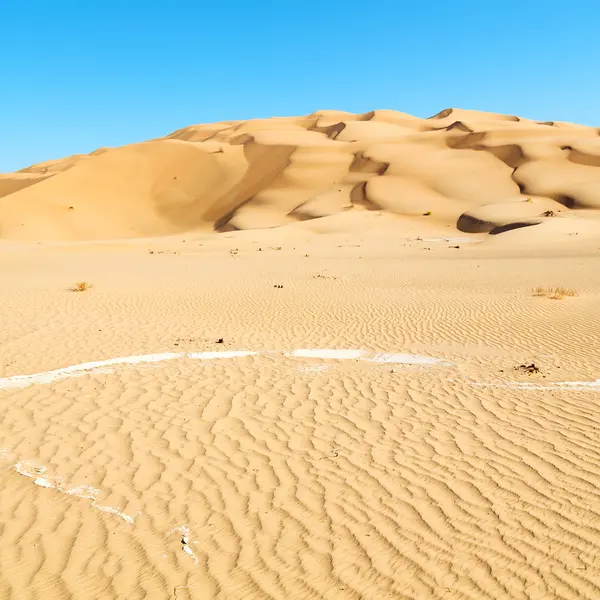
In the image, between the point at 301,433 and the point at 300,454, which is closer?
the point at 300,454

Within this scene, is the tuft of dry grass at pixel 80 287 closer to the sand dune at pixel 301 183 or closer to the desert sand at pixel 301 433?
the desert sand at pixel 301 433

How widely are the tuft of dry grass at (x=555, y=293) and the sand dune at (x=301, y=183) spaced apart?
77.0ft

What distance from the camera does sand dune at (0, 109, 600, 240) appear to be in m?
48.7

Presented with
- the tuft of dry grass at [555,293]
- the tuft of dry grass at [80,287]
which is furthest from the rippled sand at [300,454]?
the tuft of dry grass at [80,287]

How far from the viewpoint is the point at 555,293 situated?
17016 mm

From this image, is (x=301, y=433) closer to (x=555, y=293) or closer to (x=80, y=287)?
(x=555, y=293)

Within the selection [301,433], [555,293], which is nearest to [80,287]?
[301,433]

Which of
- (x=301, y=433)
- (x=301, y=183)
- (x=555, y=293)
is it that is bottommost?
(x=555, y=293)

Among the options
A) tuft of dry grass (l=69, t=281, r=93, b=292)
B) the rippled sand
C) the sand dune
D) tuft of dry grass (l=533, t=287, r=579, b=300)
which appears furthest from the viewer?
the sand dune

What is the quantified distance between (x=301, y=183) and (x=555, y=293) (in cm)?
4266

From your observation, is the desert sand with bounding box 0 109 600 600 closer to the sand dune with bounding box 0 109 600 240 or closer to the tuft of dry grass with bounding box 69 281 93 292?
the tuft of dry grass with bounding box 69 281 93 292

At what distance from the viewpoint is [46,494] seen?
211 inches

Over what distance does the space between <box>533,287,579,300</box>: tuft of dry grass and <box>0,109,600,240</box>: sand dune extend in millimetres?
23479

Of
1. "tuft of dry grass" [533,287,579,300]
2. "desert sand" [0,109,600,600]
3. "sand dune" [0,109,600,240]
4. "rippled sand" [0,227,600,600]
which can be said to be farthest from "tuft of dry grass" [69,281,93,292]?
"sand dune" [0,109,600,240]
